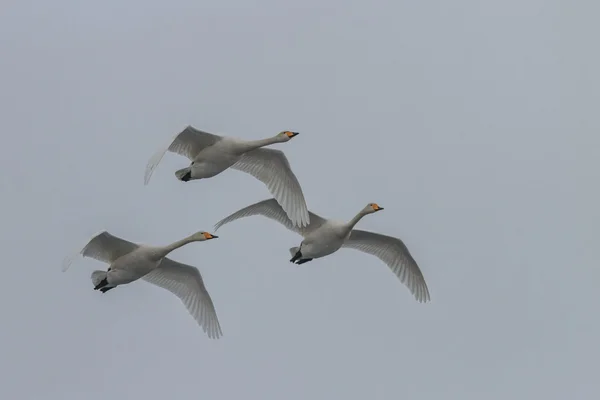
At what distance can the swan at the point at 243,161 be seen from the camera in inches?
1417

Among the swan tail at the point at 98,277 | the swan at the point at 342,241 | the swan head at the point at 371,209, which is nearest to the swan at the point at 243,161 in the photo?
the swan at the point at 342,241

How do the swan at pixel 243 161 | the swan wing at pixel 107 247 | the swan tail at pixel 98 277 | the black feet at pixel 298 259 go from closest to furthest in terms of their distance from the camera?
the swan wing at pixel 107 247 < the swan tail at pixel 98 277 < the swan at pixel 243 161 < the black feet at pixel 298 259

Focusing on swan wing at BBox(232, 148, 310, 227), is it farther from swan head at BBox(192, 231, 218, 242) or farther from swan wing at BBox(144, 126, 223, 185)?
swan head at BBox(192, 231, 218, 242)

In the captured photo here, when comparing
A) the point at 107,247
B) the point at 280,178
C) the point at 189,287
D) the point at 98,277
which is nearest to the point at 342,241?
the point at 280,178

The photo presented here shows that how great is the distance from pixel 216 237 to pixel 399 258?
5720 mm

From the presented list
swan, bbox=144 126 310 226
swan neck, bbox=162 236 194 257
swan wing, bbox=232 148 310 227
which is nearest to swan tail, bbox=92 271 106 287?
swan neck, bbox=162 236 194 257

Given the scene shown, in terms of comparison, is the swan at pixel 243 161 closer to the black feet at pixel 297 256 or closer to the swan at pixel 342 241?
the swan at pixel 342 241

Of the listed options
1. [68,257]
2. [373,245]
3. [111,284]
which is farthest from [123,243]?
[373,245]

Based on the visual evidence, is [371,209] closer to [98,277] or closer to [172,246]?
[172,246]

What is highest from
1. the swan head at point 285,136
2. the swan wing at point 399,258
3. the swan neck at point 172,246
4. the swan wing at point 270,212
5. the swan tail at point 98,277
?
the swan head at point 285,136

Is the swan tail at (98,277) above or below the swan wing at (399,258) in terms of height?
above

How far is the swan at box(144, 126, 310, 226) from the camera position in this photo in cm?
3600

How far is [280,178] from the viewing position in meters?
37.3

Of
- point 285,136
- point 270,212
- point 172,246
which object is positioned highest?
point 285,136
